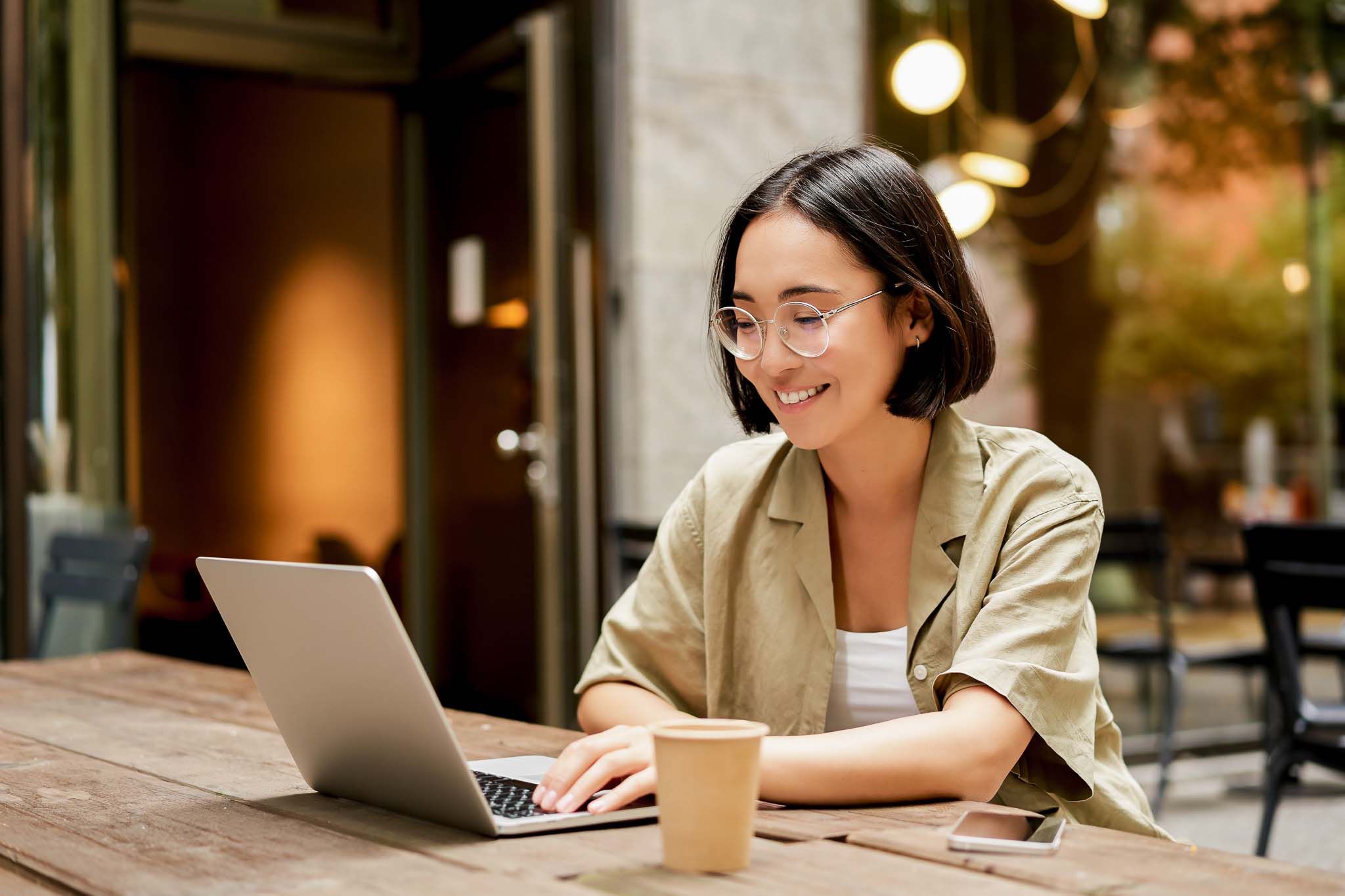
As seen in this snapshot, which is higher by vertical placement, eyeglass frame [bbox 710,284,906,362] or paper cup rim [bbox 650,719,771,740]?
eyeglass frame [bbox 710,284,906,362]

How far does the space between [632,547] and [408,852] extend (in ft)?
6.42

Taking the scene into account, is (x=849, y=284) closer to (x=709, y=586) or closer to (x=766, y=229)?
(x=766, y=229)

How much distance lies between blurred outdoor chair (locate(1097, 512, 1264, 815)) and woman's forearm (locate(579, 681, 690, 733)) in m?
2.80

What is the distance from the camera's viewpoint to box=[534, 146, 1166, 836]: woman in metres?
1.29

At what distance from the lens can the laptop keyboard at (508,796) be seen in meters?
1.11

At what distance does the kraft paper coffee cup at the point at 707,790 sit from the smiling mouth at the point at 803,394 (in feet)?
1.77

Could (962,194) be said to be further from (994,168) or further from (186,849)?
(186,849)

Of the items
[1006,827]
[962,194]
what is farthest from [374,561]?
[1006,827]


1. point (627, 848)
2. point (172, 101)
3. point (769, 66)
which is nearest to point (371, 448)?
point (172, 101)

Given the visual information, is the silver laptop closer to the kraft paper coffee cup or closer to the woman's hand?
the woman's hand

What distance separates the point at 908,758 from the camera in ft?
3.90

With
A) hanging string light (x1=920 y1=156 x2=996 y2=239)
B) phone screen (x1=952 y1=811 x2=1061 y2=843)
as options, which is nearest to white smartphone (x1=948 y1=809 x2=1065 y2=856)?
→ phone screen (x1=952 y1=811 x2=1061 y2=843)

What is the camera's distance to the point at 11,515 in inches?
165

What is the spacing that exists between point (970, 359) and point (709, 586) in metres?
0.36
